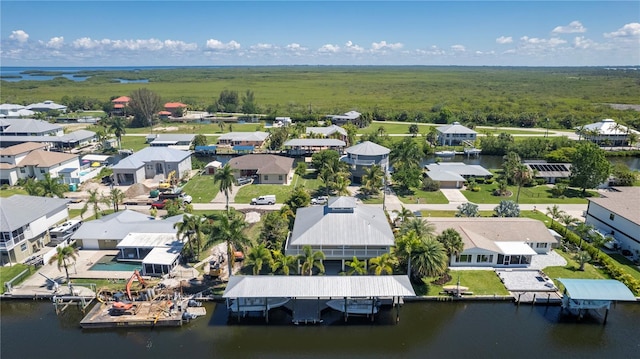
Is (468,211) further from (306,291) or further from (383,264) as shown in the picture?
(306,291)

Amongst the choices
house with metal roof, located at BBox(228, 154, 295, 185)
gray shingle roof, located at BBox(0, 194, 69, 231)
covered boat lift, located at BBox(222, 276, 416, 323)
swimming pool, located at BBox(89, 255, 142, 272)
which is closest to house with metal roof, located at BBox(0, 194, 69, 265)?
gray shingle roof, located at BBox(0, 194, 69, 231)

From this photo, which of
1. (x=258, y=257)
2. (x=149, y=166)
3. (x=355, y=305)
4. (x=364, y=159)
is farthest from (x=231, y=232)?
(x=149, y=166)

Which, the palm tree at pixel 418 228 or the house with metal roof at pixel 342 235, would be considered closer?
the palm tree at pixel 418 228

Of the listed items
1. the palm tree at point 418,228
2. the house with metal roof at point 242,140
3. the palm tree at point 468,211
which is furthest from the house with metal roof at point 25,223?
the house with metal roof at point 242,140

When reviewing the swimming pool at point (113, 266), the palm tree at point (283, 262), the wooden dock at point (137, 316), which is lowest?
the wooden dock at point (137, 316)

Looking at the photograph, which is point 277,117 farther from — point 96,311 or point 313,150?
point 96,311

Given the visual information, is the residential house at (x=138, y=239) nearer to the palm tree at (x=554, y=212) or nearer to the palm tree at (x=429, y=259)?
the palm tree at (x=429, y=259)
